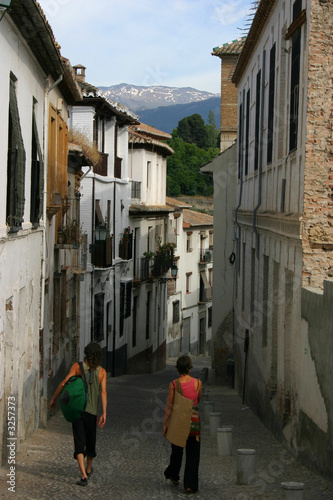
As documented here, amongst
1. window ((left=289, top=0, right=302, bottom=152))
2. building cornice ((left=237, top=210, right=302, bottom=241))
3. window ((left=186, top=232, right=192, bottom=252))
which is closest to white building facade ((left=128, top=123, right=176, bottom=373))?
window ((left=186, top=232, right=192, bottom=252))

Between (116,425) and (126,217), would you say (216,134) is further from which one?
(116,425)

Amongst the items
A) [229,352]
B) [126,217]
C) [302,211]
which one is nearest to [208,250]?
[126,217]

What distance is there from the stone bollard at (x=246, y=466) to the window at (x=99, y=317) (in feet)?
57.4

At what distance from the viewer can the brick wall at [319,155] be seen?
431 inches

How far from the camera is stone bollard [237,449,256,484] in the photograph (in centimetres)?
884

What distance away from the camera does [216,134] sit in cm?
9631

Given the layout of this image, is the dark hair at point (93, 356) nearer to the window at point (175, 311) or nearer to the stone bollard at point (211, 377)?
the stone bollard at point (211, 377)

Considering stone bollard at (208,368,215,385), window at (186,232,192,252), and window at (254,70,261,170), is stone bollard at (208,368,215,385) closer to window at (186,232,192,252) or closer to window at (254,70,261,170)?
window at (254,70,261,170)

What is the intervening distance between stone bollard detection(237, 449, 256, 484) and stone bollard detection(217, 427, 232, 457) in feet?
6.03

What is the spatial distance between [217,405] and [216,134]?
261ft

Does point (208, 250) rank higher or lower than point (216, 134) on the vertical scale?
lower

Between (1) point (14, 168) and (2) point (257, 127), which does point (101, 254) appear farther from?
(1) point (14, 168)

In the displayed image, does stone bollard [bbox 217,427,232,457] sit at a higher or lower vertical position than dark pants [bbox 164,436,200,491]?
lower

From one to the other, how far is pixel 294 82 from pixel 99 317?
15.5 meters
